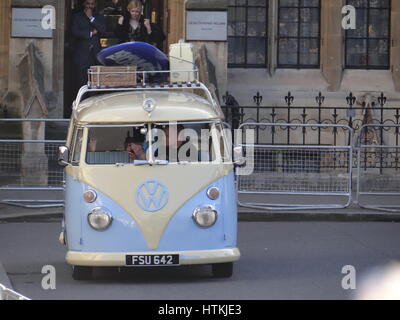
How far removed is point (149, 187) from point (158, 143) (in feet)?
1.93

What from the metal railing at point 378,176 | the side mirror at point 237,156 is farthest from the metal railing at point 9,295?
the metal railing at point 378,176

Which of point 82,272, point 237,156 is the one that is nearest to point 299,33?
point 237,156

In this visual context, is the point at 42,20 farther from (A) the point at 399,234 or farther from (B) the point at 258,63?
(A) the point at 399,234

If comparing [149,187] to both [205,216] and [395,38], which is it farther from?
[395,38]

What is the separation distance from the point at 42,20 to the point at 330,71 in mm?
6026

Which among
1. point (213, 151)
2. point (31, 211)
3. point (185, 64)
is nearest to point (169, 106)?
point (213, 151)

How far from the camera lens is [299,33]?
23.7 m

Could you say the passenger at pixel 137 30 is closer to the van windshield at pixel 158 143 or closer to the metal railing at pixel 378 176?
the metal railing at pixel 378 176

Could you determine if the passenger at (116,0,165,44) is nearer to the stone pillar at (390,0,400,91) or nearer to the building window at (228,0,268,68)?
the building window at (228,0,268,68)

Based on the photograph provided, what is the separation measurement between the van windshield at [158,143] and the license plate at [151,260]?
1.06 meters

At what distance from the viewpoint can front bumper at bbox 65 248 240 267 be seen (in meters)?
11.9

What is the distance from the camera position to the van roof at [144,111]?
12336 millimetres

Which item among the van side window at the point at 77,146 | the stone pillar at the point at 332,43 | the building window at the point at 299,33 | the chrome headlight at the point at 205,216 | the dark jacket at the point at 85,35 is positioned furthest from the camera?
the building window at the point at 299,33
